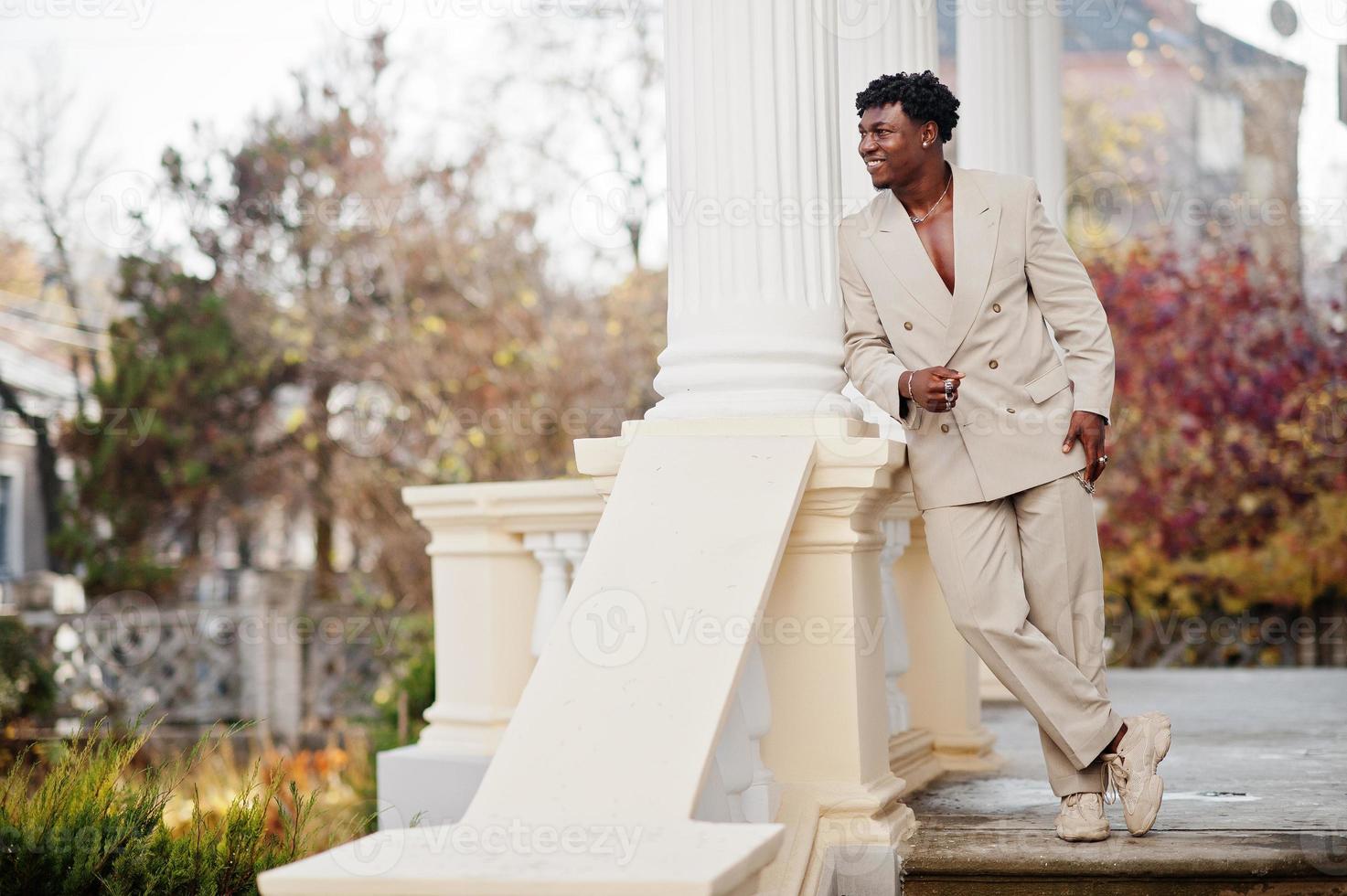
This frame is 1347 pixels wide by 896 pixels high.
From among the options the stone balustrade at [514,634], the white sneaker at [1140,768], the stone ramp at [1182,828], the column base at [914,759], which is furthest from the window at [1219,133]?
the white sneaker at [1140,768]

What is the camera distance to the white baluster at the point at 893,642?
434cm

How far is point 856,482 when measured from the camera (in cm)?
354

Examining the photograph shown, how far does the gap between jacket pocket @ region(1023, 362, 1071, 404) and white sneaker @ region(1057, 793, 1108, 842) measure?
989 mm

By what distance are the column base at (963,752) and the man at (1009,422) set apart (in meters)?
1.27

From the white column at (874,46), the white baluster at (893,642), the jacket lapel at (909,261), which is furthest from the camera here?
the white column at (874,46)

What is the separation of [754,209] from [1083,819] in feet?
5.75

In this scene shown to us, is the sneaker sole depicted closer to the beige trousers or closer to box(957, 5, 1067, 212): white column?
the beige trousers

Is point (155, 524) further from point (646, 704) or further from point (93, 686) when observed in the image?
point (646, 704)

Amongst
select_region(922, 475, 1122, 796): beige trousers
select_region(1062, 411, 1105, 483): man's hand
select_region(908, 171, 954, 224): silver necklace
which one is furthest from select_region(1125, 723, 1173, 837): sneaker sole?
select_region(908, 171, 954, 224): silver necklace

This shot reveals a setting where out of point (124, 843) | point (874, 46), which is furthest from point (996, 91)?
point (124, 843)

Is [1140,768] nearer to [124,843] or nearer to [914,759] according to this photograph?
[914,759]

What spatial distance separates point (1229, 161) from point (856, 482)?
58.5 ft

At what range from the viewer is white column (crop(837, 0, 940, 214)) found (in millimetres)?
4777

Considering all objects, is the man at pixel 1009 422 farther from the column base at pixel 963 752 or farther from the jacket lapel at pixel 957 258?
the column base at pixel 963 752
